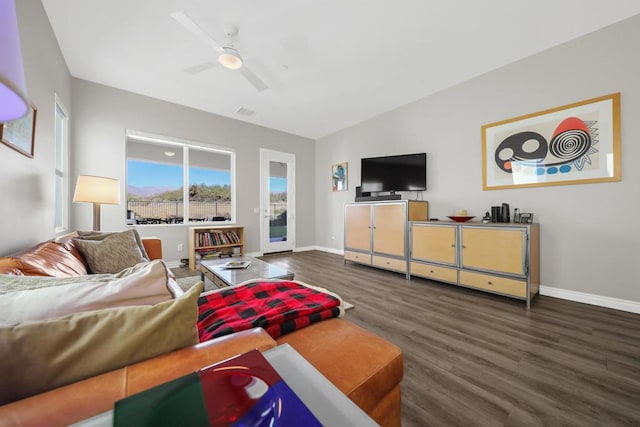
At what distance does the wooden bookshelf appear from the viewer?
411cm

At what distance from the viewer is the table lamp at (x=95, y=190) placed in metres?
2.56

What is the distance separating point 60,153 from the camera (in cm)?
304

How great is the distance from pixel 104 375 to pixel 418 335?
198cm

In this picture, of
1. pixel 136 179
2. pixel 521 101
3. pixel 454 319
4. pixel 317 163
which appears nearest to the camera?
pixel 454 319

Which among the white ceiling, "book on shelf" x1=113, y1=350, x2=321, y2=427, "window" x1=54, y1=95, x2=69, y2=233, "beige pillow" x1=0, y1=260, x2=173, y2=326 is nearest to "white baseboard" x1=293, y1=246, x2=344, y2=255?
the white ceiling

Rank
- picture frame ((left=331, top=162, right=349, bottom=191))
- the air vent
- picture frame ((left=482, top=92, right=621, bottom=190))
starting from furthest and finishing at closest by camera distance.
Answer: picture frame ((left=331, top=162, right=349, bottom=191)), the air vent, picture frame ((left=482, top=92, right=621, bottom=190))

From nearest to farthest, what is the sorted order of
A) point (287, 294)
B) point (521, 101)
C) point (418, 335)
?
point (287, 294)
point (418, 335)
point (521, 101)

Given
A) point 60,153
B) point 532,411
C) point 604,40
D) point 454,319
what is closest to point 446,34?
point 604,40

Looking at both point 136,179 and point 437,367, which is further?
point 136,179

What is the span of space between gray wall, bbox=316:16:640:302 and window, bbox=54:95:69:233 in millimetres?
4937

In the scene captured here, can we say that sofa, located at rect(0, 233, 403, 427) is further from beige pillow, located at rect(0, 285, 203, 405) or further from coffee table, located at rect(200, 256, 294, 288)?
coffee table, located at rect(200, 256, 294, 288)

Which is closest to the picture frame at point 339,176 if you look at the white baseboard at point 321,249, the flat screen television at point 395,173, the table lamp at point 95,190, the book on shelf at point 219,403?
the flat screen television at point 395,173

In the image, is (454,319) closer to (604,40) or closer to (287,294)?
(287,294)

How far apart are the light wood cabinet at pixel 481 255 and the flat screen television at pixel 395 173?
0.80 metres
